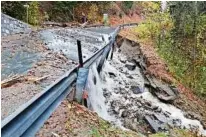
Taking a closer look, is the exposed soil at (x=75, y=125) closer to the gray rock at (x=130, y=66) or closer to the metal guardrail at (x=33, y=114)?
the metal guardrail at (x=33, y=114)

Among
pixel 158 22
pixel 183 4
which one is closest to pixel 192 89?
pixel 183 4

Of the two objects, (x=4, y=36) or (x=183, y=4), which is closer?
(x=4, y=36)

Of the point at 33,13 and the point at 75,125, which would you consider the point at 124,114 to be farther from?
the point at 33,13

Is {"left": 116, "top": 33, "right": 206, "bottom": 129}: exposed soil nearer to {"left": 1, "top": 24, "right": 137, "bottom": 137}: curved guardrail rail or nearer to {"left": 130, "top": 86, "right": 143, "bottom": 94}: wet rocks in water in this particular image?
{"left": 130, "top": 86, "right": 143, "bottom": 94}: wet rocks in water

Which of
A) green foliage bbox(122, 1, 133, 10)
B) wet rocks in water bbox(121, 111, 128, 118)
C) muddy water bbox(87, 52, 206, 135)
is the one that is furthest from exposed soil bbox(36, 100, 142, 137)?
green foliage bbox(122, 1, 133, 10)

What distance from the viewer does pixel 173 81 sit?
1267 cm

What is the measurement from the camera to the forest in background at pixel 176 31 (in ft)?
49.0

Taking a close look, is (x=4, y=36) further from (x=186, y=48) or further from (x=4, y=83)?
(x=186, y=48)

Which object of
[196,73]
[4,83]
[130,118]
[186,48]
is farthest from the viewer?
[186,48]

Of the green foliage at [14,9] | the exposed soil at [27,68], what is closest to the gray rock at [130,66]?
the exposed soil at [27,68]

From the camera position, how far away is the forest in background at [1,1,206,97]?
49.0 feet

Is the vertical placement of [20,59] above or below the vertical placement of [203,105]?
above

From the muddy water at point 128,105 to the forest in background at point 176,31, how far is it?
8.09ft

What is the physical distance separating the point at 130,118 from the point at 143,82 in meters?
4.48
